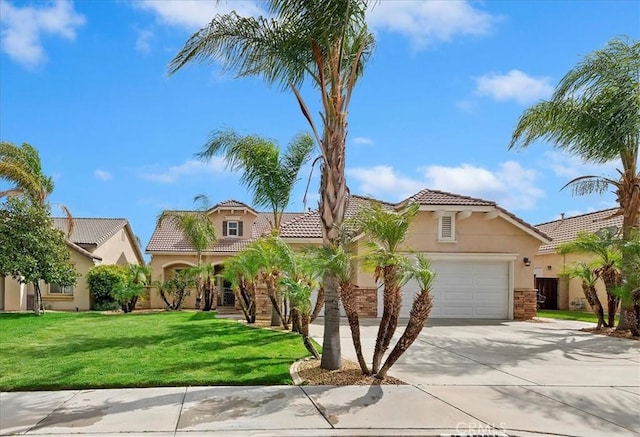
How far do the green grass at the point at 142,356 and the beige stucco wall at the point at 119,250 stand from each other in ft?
48.5

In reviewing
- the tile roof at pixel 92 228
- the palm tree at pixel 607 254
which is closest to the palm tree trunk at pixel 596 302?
the palm tree at pixel 607 254

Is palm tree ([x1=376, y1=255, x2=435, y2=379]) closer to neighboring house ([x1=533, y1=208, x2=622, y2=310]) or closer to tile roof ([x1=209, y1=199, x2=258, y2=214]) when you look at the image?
neighboring house ([x1=533, y1=208, x2=622, y2=310])

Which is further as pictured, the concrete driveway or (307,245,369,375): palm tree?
(307,245,369,375): palm tree

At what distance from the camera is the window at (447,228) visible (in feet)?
66.0

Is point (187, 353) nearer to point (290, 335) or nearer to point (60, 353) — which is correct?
point (60, 353)

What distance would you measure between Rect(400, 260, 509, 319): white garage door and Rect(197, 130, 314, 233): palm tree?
676cm

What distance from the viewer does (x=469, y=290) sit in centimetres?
2017

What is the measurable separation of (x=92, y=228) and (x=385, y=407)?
29518 millimetres

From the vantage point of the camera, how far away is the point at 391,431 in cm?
591

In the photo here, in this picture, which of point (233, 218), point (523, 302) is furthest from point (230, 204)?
point (523, 302)

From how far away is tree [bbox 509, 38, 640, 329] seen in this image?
14305 mm

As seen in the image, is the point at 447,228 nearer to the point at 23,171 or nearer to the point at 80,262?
the point at 23,171
